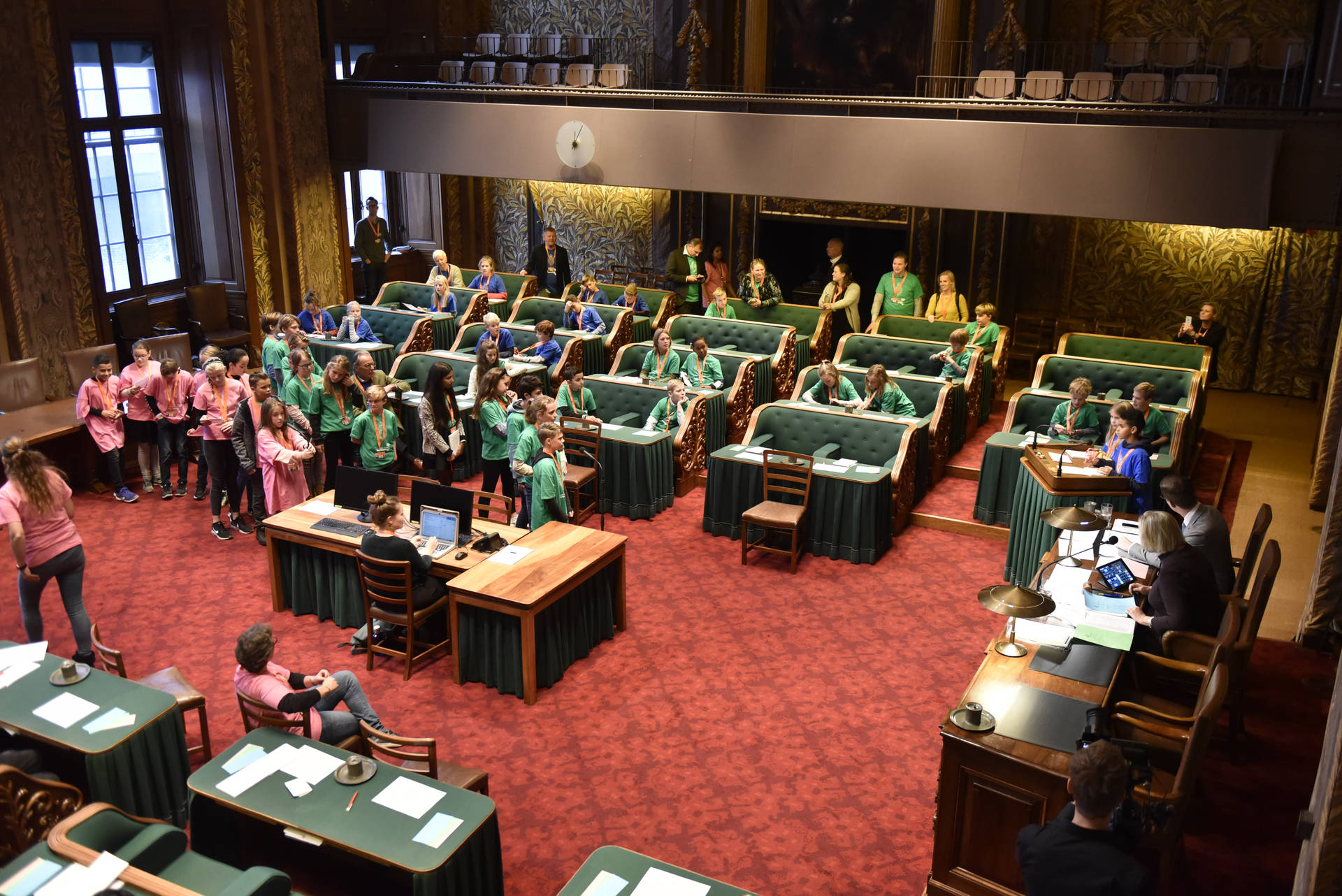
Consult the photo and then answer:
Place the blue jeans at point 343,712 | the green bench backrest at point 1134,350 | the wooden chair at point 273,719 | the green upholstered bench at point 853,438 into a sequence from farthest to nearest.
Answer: the green bench backrest at point 1134,350, the green upholstered bench at point 853,438, the blue jeans at point 343,712, the wooden chair at point 273,719

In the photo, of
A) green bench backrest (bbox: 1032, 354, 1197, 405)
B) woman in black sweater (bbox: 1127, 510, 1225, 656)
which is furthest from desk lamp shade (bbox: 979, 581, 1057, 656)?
green bench backrest (bbox: 1032, 354, 1197, 405)

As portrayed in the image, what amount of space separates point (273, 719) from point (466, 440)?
5.57 metres

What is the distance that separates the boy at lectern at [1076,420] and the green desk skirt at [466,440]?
5231 mm

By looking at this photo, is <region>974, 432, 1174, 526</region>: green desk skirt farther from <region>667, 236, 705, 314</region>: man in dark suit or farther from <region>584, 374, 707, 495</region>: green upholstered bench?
<region>667, 236, 705, 314</region>: man in dark suit

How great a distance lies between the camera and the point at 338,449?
9.07m

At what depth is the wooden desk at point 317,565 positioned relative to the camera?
7012 millimetres

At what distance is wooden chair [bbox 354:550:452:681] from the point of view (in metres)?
6.33

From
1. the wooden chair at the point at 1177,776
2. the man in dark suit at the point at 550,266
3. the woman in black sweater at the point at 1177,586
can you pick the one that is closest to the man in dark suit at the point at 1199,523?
the woman in black sweater at the point at 1177,586

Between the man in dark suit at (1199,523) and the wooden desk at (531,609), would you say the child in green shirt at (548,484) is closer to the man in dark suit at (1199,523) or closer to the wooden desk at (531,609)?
the wooden desk at (531,609)

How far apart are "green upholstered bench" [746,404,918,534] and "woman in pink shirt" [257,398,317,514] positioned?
3.64 m

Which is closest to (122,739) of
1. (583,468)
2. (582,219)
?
(583,468)

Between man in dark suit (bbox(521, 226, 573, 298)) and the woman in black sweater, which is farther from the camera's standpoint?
man in dark suit (bbox(521, 226, 573, 298))

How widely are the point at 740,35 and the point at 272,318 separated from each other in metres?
7.95

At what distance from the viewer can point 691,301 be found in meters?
13.6
